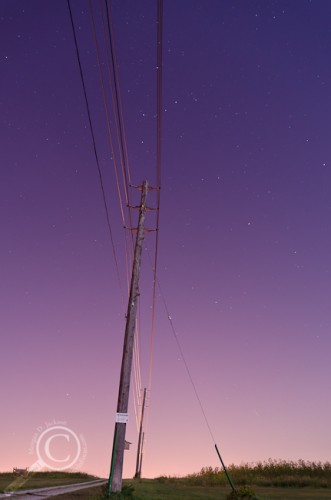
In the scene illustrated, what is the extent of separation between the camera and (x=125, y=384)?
16031 mm

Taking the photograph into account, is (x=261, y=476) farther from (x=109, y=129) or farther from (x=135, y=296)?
(x=109, y=129)

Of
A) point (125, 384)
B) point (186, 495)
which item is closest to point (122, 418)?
point (125, 384)

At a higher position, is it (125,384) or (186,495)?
(125,384)

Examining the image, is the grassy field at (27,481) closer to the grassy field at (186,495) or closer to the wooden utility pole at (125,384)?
the grassy field at (186,495)

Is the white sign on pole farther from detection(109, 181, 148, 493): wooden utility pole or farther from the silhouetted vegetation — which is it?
the silhouetted vegetation

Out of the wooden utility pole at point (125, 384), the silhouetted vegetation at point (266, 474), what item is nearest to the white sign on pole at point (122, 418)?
the wooden utility pole at point (125, 384)

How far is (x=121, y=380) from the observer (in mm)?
16156

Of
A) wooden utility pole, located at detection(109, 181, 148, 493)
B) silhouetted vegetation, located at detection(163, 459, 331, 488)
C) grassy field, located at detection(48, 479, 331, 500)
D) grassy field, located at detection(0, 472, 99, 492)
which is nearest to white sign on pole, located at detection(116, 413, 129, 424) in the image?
wooden utility pole, located at detection(109, 181, 148, 493)

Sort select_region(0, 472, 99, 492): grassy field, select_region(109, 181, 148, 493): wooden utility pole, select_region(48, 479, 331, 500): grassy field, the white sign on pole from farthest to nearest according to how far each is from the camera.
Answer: select_region(0, 472, 99, 492): grassy field
select_region(48, 479, 331, 500): grassy field
the white sign on pole
select_region(109, 181, 148, 493): wooden utility pole

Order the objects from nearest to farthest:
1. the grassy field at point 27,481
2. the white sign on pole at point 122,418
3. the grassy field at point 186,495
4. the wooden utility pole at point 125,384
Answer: the wooden utility pole at point 125,384 → the white sign on pole at point 122,418 → the grassy field at point 186,495 → the grassy field at point 27,481

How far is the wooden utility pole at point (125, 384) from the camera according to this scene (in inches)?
595

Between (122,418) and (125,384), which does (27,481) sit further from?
(125,384)

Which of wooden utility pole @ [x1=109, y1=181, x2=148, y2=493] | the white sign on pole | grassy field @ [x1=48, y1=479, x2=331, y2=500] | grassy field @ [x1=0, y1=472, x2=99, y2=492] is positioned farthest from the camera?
grassy field @ [x1=0, y1=472, x2=99, y2=492]

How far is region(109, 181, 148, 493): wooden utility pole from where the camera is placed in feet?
49.5
